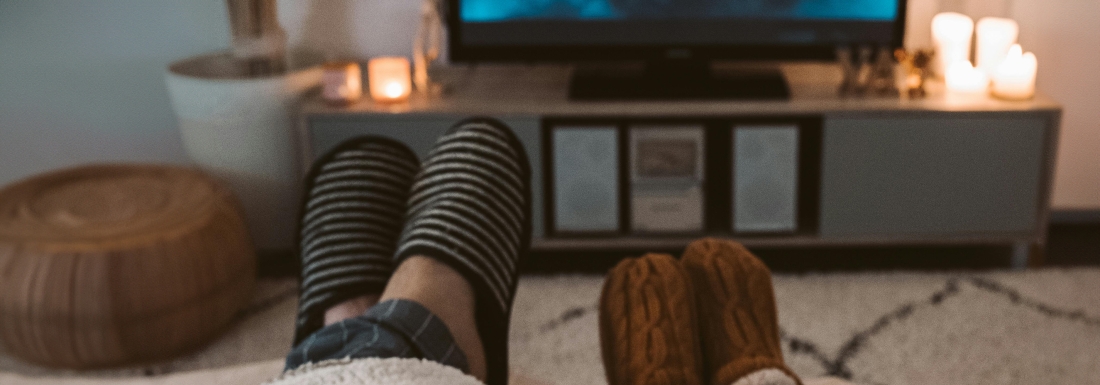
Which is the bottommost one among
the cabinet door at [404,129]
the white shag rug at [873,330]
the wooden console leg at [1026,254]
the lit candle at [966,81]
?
the white shag rug at [873,330]

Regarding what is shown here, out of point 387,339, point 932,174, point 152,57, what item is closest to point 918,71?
point 932,174

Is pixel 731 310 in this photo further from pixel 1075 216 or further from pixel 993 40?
pixel 1075 216

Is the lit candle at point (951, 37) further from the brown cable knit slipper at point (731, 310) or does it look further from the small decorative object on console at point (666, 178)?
the brown cable knit slipper at point (731, 310)

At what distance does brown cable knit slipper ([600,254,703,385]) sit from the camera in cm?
99

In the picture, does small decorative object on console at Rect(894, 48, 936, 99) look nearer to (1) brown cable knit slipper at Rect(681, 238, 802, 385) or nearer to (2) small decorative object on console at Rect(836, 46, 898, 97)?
(2) small decorative object on console at Rect(836, 46, 898, 97)

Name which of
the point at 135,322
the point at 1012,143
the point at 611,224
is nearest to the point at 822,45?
the point at 1012,143

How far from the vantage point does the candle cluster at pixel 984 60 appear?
6.11 feet

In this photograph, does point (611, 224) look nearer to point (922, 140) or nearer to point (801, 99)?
point (801, 99)

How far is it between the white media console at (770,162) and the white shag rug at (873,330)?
11 centimetres

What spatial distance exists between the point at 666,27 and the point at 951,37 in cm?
62

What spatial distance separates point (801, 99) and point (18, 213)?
1515 millimetres

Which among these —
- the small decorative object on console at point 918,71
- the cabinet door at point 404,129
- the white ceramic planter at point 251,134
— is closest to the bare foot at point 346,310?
the cabinet door at point 404,129

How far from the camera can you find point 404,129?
189 cm

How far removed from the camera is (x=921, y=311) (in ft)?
5.77
